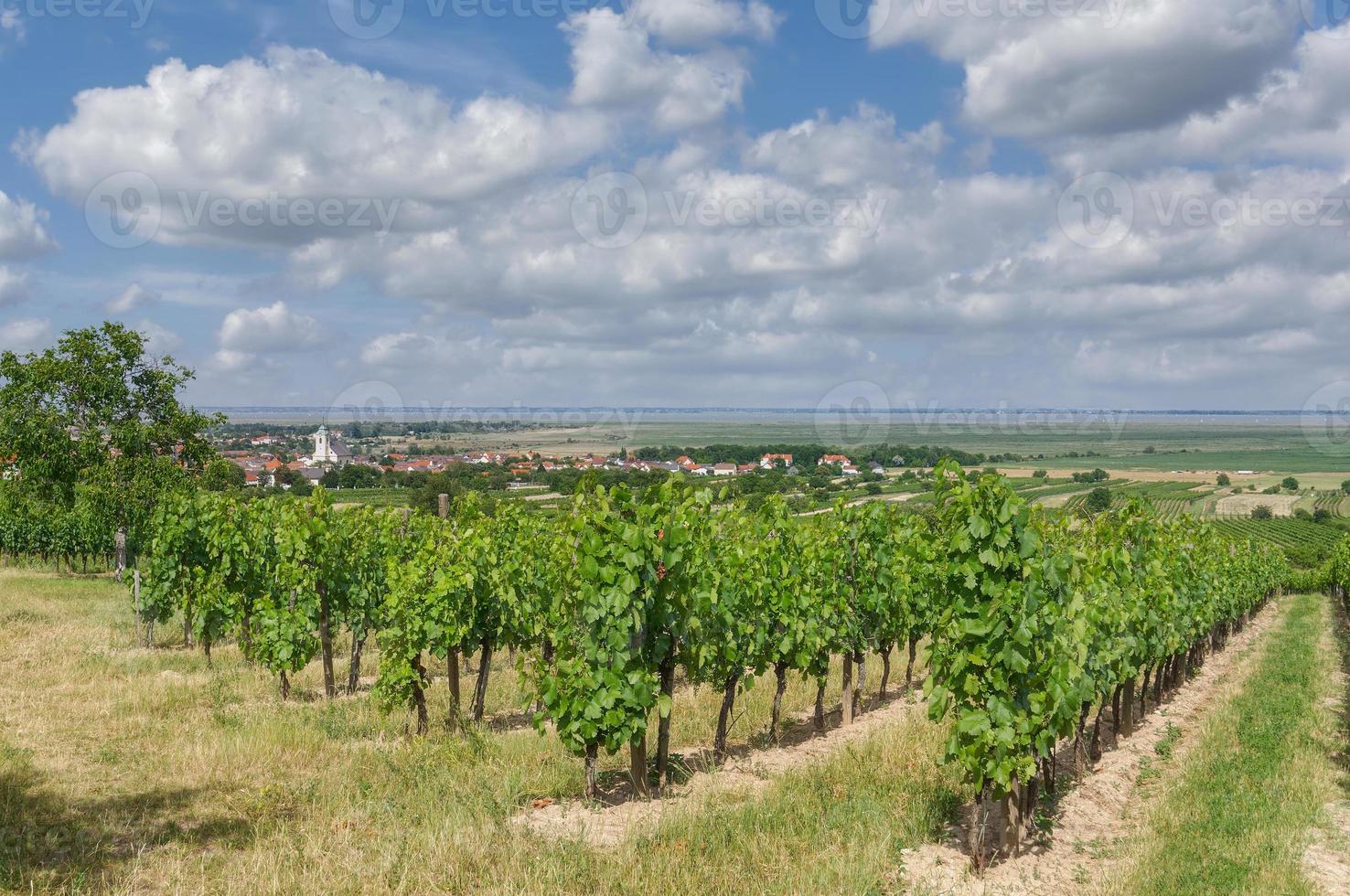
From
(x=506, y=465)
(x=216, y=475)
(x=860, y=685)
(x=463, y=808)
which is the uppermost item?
(x=216, y=475)

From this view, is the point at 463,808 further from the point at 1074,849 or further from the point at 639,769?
the point at 1074,849

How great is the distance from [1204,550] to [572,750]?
54.5 feet

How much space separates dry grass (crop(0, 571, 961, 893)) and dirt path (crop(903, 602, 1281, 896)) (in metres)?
0.30

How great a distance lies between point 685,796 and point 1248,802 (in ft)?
19.2

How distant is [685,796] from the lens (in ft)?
26.3

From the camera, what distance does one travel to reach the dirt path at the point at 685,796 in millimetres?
6945

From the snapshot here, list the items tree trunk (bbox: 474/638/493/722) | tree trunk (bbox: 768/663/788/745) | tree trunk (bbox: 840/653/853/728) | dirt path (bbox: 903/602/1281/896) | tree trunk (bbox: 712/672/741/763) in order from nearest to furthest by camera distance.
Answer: dirt path (bbox: 903/602/1281/896) < tree trunk (bbox: 712/672/741/763) < tree trunk (bbox: 768/663/788/745) < tree trunk (bbox: 474/638/493/722) < tree trunk (bbox: 840/653/853/728)

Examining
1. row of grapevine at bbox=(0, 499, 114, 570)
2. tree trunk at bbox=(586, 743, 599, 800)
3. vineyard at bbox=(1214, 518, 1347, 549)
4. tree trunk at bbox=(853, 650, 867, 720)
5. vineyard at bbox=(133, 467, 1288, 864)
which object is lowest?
vineyard at bbox=(1214, 518, 1347, 549)

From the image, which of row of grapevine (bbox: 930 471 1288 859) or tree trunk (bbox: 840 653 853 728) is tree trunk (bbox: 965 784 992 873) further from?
tree trunk (bbox: 840 653 853 728)

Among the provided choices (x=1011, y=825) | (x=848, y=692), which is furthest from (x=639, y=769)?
(x=848, y=692)

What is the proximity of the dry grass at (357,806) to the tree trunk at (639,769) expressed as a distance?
68 centimetres

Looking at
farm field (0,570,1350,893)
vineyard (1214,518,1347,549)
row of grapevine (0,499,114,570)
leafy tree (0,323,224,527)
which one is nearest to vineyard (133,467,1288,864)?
farm field (0,570,1350,893)

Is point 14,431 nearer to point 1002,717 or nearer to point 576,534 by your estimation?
point 576,534

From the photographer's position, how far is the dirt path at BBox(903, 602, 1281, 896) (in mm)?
6285
